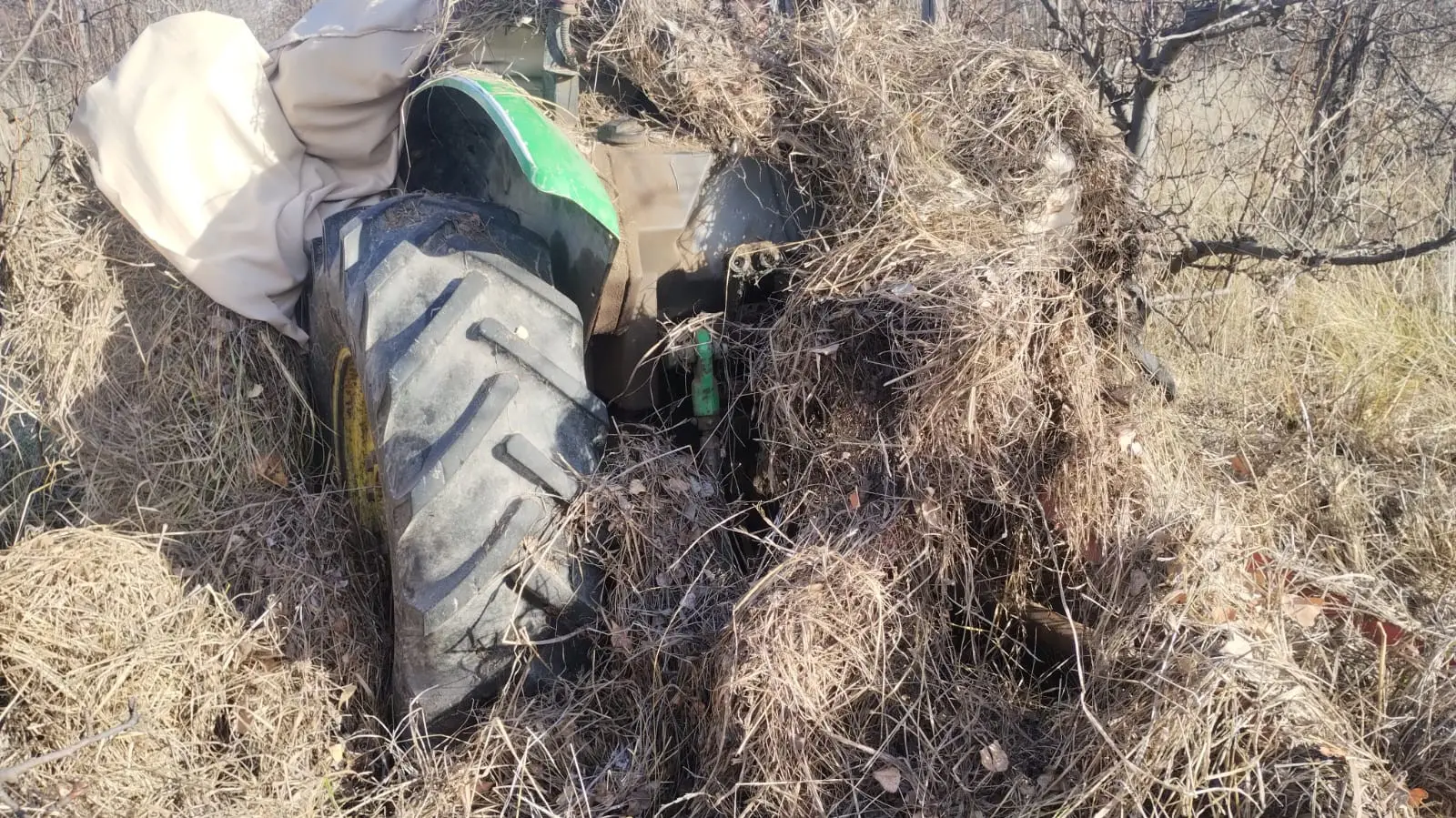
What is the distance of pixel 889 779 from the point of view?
1743 millimetres

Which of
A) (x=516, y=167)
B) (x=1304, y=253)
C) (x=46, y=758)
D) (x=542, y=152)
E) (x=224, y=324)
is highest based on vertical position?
(x=542, y=152)

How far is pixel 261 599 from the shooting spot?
2.28 metres

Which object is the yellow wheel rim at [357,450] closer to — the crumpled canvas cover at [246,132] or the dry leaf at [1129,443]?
the crumpled canvas cover at [246,132]

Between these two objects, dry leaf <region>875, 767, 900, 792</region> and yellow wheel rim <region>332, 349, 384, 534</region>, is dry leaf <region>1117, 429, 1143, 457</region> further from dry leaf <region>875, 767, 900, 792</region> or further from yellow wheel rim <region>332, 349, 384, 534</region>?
yellow wheel rim <region>332, 349, 384, 534</region>

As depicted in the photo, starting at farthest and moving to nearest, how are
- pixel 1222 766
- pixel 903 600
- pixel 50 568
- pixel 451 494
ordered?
pixel 50 568
pixel 903 600
pixel 451 494
pixel 1222 766

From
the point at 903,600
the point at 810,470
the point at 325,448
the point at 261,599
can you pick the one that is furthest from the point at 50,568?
the point at 903,600

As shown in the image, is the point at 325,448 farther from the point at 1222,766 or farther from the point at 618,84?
the point at 1222,766

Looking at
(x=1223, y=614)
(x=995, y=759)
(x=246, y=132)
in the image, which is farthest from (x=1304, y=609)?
(x=246, y=132)

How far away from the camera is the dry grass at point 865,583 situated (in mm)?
1742

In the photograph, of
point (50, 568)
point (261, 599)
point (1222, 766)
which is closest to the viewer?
point (1222, 766)

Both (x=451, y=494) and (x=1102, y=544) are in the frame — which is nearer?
(x=451, y=494)

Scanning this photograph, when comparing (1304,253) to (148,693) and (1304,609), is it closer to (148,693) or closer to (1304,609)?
(1304,609)

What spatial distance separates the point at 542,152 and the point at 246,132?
3.71ft

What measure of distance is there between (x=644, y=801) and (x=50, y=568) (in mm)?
1400
